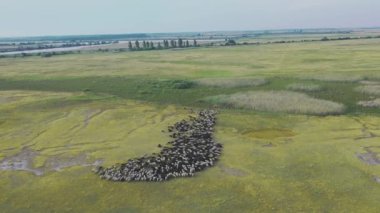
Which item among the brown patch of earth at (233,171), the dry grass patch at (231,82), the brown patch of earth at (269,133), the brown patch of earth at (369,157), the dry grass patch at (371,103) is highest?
the brown patch of earth at (233,171)

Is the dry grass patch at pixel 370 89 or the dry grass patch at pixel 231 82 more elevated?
the dry grass patch at pixel 370 89

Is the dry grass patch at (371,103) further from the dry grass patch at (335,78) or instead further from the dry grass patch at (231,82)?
the dry grass patch at (231,82)

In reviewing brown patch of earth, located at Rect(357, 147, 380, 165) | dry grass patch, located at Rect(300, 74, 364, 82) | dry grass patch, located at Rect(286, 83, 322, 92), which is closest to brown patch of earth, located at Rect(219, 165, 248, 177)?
brown patch of earth, located at Rect(357, 147, 380, 165)

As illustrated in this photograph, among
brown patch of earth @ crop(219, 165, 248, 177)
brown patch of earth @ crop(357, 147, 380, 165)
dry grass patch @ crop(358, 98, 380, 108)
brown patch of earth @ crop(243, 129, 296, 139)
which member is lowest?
brown patch of earth @ crop(243, 129, 296, 139)

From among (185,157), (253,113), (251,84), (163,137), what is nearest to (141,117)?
(163,137)

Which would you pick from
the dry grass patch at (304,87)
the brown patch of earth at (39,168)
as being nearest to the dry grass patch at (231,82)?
the dry grass patch at (304,87)

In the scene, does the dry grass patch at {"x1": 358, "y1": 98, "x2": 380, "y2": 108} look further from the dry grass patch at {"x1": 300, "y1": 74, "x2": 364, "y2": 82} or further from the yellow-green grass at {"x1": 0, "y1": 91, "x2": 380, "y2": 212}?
the dry grass patch at {"x1": 300, "y1": 74, "x2": 364, "y2": 82}

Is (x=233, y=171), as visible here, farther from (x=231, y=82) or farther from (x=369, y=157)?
(x=231, y=82)
